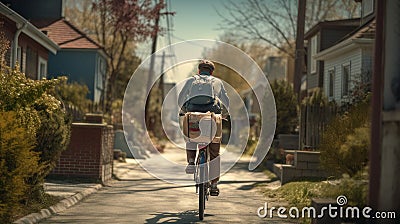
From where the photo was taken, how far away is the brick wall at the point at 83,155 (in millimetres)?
16734

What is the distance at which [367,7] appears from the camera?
28188 mm

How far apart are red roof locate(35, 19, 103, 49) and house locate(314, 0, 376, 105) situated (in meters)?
12.0

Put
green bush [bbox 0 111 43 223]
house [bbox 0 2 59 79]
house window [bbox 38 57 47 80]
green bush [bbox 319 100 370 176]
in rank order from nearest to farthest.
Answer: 1. green bush [bbox 0 111 43 223]
2. green bush [bbox 319 100 370 176]
3. house [bbox 0 2 59 79]
4. house window [bbox 38 57 47 80]

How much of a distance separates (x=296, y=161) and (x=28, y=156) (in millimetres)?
9013

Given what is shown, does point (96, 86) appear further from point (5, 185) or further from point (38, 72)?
point (5, 185)

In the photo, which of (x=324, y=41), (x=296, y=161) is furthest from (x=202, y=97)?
(x=324, y=41)

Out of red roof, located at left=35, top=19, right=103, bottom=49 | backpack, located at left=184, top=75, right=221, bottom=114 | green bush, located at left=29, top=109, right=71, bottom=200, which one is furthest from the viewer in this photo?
red roof, located at left=35, top=19, right=103, bottom=49

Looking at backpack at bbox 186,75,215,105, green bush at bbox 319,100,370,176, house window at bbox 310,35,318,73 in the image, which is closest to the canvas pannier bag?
backpack at bbox 186,75,215,105

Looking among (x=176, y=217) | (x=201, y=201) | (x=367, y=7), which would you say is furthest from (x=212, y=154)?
(x=367, y=7)

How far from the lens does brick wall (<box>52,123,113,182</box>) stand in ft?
54.9

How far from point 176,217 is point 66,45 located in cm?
2549

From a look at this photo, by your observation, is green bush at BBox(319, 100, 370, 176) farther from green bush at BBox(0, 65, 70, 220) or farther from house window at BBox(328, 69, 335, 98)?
house window at BBox(328, 69, 335, 98)

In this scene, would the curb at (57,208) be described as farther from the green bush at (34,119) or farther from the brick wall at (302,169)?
the brick wall at (302,169)

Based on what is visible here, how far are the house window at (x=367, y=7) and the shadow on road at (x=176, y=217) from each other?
59.2 feet
